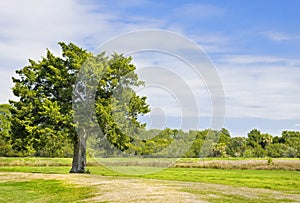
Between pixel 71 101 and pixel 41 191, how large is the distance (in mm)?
17721

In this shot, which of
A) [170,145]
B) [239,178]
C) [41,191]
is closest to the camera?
[41,191]

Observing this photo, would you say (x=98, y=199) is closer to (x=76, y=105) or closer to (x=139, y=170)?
(x=76, y=105)

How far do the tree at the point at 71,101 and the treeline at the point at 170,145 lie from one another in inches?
12.6

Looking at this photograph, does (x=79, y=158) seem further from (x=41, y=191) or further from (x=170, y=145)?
(x=41, y=191)

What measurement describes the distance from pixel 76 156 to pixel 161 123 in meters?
10.8

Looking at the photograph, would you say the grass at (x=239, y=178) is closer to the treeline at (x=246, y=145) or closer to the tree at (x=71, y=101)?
the tree at (x=71, y=101)

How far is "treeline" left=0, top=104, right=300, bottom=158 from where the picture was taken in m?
48.6

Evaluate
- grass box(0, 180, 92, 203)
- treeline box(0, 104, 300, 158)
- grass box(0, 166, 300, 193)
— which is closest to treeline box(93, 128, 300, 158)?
treeline box(0, 104, 300, 158)

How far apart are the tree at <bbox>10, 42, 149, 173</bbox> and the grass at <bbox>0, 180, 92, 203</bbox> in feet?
30.5

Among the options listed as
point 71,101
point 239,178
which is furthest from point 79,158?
point 239,178

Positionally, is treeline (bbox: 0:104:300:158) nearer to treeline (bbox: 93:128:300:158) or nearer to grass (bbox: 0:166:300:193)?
treeline (bbox: 93:128:300:158)

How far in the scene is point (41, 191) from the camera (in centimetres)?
3303

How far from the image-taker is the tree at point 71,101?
154 ft

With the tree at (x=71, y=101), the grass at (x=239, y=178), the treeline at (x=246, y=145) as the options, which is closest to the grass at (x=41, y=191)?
the tree at (x=71, y=101)
